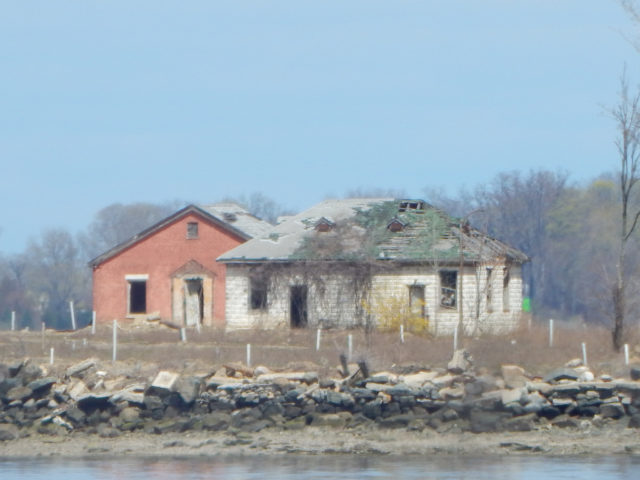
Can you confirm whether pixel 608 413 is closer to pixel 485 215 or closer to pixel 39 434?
pixel 39 434

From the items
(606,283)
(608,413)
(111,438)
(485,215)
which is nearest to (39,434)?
(111,438)

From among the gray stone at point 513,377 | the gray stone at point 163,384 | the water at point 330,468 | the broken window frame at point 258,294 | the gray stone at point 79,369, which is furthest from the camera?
the broken window frame at point 258,294

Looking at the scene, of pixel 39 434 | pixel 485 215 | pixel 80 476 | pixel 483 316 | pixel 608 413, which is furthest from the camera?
pixel 485 215

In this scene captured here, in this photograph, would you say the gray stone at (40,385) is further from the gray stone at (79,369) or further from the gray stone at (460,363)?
the gray stone at (460,363)

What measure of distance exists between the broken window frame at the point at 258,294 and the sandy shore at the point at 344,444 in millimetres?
18066

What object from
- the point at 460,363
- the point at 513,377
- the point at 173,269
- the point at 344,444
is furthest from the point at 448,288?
the point at 344,444

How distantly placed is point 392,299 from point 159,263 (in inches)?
477

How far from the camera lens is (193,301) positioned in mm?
48719

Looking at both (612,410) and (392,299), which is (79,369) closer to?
(612,410)

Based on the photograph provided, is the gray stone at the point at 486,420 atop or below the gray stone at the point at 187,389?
below

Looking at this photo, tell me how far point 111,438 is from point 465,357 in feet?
26.0

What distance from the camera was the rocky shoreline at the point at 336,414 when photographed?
24109 millimetres

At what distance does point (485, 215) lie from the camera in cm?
7594

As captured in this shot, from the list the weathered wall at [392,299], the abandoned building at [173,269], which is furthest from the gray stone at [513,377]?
the abandoned building at [173,269]
